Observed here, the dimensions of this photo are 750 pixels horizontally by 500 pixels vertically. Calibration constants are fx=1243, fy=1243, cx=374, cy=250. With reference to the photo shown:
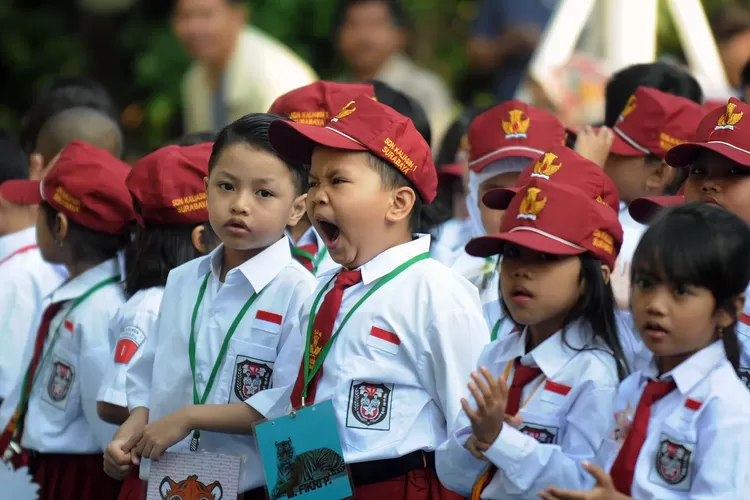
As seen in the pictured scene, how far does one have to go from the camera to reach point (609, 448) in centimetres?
308

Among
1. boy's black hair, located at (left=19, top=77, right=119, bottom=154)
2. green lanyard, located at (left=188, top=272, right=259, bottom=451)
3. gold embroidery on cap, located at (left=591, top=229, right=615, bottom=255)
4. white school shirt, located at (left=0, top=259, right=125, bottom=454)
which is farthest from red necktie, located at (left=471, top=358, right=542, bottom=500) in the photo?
boy's black hair, located at (left=19, top=77, right=119, bottom=154)

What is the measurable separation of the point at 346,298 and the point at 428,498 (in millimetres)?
638

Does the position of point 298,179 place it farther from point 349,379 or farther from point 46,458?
point 46,458

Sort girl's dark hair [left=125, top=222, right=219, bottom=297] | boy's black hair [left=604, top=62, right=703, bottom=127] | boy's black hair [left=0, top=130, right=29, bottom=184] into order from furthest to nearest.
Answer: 1. boy's black hair [left=0, top=130, right=29, bottom=184]
2. boy's black hair [left=604, top=62, right=703, bottom=127]
3. girl's dark hair [left=125, top=222, right=219, bottom=297]

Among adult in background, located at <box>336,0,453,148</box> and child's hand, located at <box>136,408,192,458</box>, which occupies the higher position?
adult in background, located at <box>336,0,453,148</box>

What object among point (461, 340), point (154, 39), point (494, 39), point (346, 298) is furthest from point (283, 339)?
point (154, 39)

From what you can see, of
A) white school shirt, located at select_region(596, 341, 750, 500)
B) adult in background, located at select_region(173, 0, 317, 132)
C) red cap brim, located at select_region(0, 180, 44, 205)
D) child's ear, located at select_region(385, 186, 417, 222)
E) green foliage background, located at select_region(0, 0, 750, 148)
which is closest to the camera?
white school shirt, located at select_region(596, 341, 750, 500)

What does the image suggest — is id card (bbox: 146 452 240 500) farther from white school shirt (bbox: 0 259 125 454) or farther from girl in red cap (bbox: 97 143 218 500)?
white school shirt (bbox: 0 259 125 454)

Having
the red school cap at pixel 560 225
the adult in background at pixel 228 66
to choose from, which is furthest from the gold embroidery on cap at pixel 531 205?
the adult in background at pixel 228 66

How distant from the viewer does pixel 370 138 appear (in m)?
3.64

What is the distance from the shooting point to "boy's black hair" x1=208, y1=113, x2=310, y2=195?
393 cm

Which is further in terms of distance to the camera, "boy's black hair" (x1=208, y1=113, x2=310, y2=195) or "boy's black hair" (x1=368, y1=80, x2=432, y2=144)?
"boy's black hair" (x1=368, y1=80, x2=432, y2=144)

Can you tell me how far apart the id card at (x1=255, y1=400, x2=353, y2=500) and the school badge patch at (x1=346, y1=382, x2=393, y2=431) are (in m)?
0.07

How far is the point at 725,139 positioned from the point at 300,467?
1.58 meters
